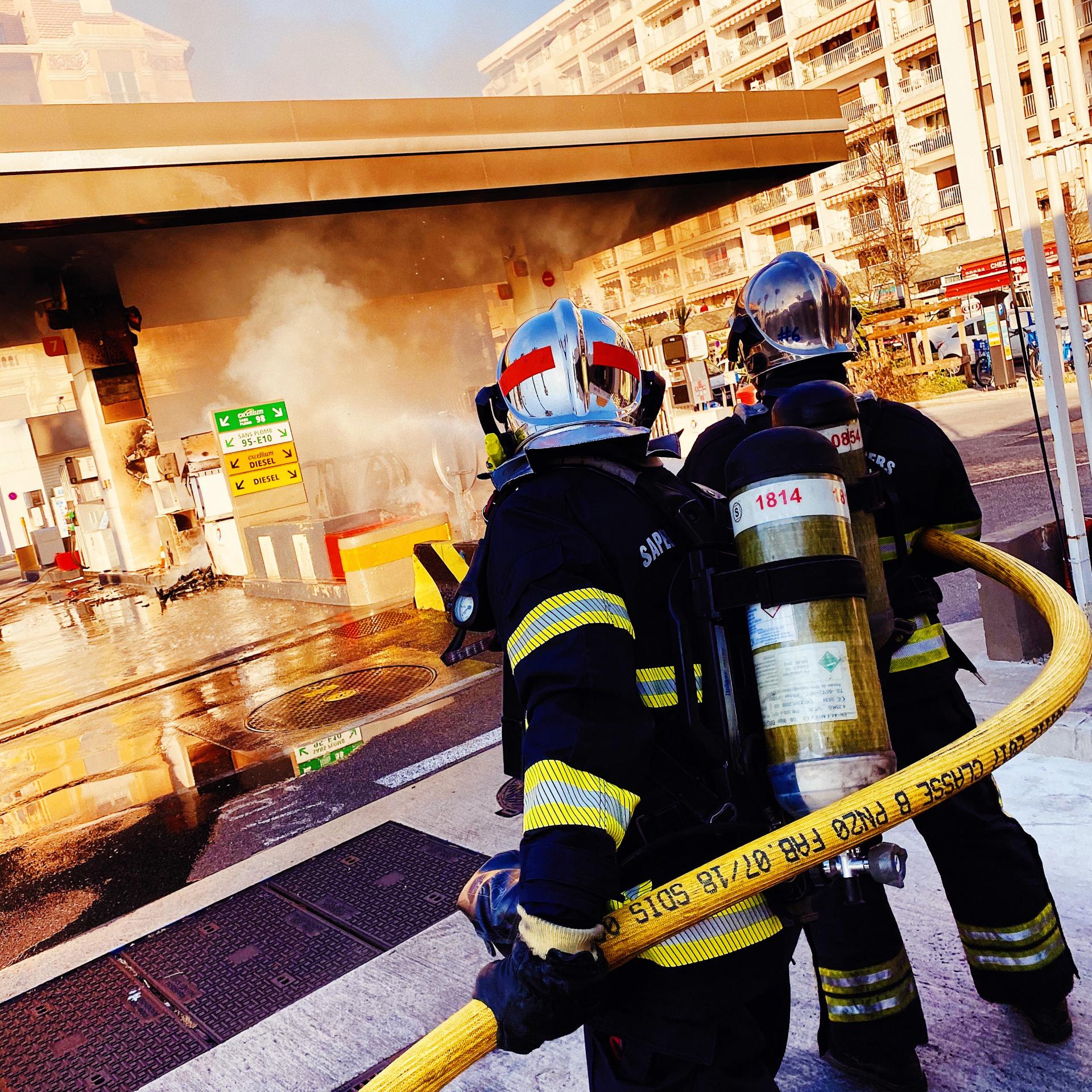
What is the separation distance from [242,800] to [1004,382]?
1854 cm

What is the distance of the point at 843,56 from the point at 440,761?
44.3 m

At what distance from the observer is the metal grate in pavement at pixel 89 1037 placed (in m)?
2.75

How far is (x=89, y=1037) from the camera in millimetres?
2947

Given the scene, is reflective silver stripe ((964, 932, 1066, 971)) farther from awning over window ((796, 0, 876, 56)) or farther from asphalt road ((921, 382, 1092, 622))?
awning over window ((796, 0, 876, 56))

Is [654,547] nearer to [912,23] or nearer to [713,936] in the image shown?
→ [713,936]

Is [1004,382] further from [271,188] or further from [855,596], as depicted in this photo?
[855,596]

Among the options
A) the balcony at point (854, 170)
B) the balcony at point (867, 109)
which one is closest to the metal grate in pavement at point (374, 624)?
the balcony at point (854, 170)

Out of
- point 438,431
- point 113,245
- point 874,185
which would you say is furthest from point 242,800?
point 874,185

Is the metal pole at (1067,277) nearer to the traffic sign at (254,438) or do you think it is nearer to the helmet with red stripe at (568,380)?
the helmet with red stripe at (568,380)

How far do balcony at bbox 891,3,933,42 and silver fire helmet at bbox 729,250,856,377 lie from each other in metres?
42.4

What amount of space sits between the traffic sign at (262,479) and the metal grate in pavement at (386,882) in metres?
8.87

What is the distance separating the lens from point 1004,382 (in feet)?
63.9

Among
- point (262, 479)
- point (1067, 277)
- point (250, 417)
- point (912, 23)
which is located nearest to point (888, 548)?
point (1067, 277)

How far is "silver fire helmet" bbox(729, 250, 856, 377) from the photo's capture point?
2.30 meters
